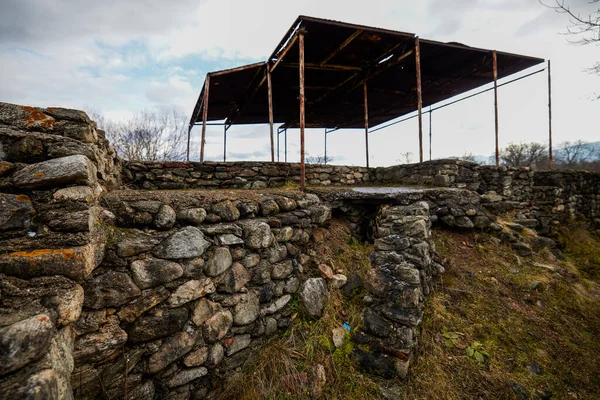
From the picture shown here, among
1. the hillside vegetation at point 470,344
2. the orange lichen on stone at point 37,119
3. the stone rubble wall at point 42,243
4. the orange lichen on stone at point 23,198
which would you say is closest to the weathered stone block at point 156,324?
the stone rubble wall at point 42,243

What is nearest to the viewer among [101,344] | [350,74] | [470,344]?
[101,344]

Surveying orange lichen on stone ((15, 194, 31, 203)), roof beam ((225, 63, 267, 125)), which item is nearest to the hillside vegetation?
orange lichen on stone ((15, 194, 31, 203))

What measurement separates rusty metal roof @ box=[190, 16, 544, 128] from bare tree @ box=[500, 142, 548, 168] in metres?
21.4

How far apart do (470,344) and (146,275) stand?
3.20m

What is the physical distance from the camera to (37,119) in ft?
5.89

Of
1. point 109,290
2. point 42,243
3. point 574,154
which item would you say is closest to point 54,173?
point 42,243

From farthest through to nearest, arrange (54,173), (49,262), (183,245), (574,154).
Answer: (574,154)
(183,245)
(54,173)
(49,262)

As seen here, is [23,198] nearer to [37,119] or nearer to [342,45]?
[37,119]

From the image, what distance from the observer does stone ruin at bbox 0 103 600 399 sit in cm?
143

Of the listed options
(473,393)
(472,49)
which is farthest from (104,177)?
(472,49)

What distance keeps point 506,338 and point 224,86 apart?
24.5 feet

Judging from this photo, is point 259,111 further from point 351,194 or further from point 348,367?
point 348,367

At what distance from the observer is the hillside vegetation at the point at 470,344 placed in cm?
237

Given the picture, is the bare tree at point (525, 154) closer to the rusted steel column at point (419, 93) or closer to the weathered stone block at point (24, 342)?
the rusted steel column at point (419, 93)
